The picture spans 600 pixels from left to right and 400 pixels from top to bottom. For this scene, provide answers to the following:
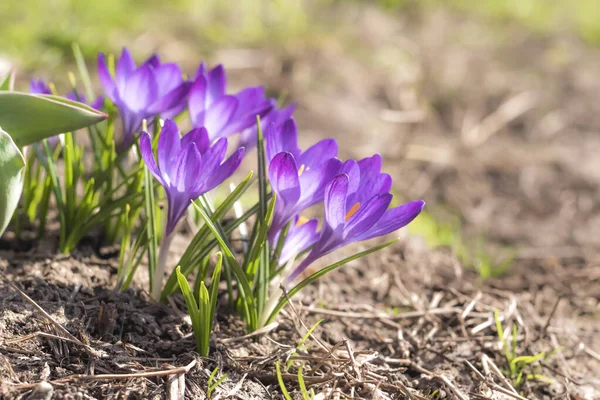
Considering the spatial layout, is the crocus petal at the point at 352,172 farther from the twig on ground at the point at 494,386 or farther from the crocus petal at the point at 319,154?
the twig on ground at the point at 494,386

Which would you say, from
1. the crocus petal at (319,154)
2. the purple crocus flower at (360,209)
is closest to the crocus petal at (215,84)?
the crocus petal at (319,154)

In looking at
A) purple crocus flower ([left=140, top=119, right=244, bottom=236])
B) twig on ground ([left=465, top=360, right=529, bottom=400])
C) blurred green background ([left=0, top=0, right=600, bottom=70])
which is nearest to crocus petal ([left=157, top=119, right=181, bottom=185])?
purple crocus flower ([left=140, top=119, right=244, bottom=236])

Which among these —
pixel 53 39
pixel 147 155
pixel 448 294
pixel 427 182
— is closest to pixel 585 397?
pixel 448 294

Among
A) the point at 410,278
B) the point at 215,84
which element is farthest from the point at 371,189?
the point at 410,278

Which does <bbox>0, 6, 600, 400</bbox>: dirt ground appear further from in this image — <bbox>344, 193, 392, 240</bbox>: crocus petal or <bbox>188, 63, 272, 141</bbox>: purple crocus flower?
<bbox>188, 63, 272, 141</bbox>: purple crocus flower

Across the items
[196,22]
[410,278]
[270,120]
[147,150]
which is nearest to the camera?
[147,150]

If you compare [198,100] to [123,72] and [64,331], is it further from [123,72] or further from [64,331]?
[64,331]
